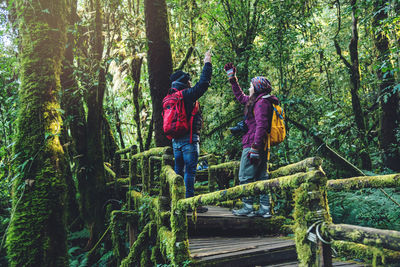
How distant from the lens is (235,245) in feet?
13.7

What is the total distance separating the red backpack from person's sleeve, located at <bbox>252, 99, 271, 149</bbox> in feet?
4.01

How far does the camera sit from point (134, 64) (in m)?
10.5

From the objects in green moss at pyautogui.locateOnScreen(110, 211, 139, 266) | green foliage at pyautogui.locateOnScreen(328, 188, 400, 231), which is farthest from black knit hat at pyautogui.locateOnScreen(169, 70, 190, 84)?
green foliage at pyautogui.locateOnScreen(328, 188, 400, 231)

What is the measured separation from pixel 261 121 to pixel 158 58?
3522 mm

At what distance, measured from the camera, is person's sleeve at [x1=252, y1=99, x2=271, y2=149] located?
4586 mm

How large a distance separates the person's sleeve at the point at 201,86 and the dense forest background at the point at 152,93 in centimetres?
189

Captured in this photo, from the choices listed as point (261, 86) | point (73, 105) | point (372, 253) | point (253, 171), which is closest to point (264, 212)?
point (253, 171)

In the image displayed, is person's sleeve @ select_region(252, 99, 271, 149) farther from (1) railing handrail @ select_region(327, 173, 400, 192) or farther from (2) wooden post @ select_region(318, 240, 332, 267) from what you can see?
Answer: (2) wooden post @ select_region(318, 240, 332, 267)

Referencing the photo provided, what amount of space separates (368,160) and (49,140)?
→ 9.23 m

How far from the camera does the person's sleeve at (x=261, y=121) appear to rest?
15.0 feet

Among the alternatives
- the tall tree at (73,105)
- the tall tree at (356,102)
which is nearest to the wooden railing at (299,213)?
the tall tree at (73,105)

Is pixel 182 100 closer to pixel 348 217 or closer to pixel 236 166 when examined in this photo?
pixel 236 166

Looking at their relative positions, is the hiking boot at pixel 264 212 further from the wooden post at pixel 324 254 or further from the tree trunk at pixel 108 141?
the tree trunk at pixel 108 141

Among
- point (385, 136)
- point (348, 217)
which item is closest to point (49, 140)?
point (348, 217)
